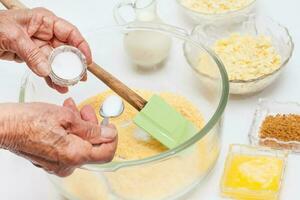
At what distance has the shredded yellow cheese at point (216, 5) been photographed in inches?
52.9

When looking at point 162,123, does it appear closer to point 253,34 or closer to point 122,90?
point 122,90

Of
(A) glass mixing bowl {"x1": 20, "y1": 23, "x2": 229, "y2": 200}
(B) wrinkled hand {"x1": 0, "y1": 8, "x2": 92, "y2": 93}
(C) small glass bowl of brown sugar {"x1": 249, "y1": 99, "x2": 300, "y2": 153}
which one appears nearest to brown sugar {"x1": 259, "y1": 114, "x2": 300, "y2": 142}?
(C) small glass bowl of brown sugar {"x1": 249, "y1": 99, "x2": 300, "y2": 153}

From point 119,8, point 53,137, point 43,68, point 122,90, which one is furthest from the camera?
point 119,8

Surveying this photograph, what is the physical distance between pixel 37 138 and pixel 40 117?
0.10ft

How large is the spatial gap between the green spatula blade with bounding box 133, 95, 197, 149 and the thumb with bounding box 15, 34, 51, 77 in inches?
6.9

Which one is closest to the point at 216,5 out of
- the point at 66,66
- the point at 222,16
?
the point at 222,16

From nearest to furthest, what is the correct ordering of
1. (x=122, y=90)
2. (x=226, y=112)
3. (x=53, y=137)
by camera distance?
1. (x=53, y=137)
2. (x=122, y=90)
3. (x=226, y=112)

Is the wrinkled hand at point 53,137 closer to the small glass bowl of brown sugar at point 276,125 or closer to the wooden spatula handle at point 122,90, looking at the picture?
the wooden spatula handle at point 122,90

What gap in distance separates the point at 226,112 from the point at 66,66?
34 cm

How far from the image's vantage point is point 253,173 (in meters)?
1.05

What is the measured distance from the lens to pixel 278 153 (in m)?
1.09

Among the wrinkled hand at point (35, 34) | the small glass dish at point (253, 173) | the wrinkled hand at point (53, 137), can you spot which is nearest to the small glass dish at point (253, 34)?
the small glass dish at point (253, 173)

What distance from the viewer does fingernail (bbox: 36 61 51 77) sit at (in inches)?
38.3

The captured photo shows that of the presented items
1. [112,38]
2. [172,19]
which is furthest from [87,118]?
[172,19]
